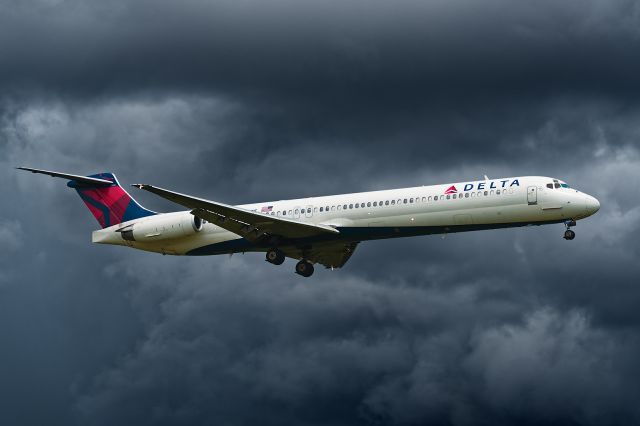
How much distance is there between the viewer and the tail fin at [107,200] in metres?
57.8

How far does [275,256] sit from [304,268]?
3.04 m

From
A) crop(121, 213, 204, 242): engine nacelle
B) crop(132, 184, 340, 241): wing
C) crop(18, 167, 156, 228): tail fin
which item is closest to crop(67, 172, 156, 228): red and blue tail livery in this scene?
crop(18, 167, 156, 228): tail fin

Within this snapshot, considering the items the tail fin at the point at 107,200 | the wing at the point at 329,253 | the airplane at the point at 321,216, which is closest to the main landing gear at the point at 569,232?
the airplane at the point at 321,216

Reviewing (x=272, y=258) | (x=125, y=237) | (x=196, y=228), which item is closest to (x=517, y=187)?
(x=272, y=258)

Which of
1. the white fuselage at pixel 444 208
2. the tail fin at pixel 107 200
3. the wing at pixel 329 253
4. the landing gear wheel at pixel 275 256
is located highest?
the tail fin at pixel 107 200

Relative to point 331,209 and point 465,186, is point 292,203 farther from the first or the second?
point 465,186

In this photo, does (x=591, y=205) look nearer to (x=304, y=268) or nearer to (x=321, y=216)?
(x=321, y=216)

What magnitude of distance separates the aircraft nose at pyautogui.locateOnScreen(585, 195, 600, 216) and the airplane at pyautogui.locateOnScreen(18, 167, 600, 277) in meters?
0.04

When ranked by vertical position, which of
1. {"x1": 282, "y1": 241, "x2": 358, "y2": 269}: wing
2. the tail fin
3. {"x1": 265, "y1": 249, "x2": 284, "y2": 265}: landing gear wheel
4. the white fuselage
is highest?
the tail fin

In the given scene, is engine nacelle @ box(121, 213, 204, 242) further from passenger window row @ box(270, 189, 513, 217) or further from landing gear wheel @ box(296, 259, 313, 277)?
landing gear wheel @ box(296, 259, 313, 277)

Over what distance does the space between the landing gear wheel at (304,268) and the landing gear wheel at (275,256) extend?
8.59 feet

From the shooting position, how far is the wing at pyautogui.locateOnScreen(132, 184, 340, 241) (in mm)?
50219

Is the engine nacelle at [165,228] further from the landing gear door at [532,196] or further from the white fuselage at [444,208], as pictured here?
the landing gear door at [532,196]

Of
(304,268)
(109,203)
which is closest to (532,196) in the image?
(304,268)
